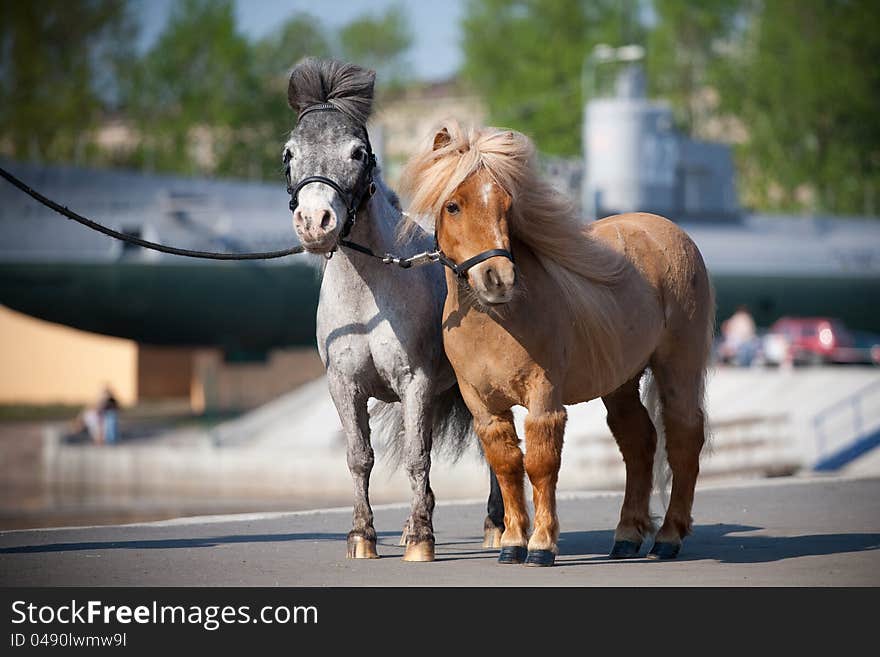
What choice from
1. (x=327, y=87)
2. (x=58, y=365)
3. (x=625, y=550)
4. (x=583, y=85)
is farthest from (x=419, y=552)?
(x=583, y=85)

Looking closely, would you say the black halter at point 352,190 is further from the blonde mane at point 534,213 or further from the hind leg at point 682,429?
the hind leg at point 682,429

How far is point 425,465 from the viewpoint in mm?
7961

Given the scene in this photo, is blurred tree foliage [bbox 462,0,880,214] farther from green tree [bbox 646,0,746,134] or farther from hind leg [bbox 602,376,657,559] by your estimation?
hind leg [bbox 602,376,657,559]

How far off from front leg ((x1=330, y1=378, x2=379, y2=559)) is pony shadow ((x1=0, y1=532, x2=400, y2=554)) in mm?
889

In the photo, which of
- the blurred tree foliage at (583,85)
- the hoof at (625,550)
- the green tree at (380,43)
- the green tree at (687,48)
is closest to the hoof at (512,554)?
the hoof at (625,550)

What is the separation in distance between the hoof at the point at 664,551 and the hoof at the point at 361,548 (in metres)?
1.52

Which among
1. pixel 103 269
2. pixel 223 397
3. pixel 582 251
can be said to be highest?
pixel 103 269

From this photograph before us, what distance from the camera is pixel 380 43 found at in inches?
3113

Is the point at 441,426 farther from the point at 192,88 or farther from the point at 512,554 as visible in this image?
the point at 192,88

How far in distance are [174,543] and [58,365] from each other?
35699 millimetres
